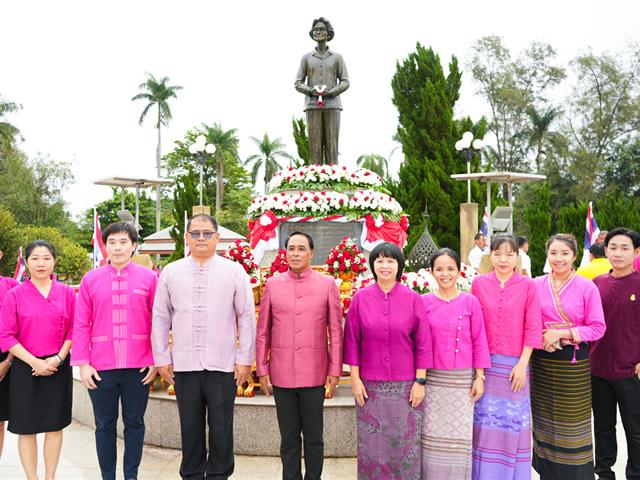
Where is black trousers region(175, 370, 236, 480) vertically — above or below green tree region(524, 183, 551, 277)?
below

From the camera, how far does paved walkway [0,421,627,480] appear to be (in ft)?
13.6

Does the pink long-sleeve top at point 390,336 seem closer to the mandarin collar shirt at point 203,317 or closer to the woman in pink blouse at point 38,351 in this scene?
the mandarin collar shirt at point 203,317

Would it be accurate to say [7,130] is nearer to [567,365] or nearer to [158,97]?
[158,97]

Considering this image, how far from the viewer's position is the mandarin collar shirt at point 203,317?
344cm

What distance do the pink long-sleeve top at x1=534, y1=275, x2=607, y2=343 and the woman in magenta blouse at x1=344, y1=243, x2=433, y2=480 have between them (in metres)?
Result: 0.91

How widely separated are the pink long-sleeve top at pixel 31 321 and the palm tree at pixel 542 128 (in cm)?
3091

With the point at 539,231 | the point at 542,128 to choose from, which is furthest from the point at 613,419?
the point at 542,128

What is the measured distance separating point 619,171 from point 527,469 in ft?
90.8

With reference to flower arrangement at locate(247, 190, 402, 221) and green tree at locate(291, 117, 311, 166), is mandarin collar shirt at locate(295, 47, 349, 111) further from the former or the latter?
green tree at locate(291, 117, 311, 166)

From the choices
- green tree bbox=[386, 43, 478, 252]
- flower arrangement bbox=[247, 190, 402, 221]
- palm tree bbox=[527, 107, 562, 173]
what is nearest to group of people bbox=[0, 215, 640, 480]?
flower arrangement bbox=[247, 190, 402, 221]

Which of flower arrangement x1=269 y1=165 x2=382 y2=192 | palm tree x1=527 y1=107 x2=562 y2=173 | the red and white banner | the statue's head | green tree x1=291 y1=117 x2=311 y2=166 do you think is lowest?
the red and white banner

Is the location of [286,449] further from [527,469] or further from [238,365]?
[527,469]

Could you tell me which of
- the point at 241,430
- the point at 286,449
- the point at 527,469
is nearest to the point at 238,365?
the point at 286,449

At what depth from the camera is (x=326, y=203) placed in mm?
7027
